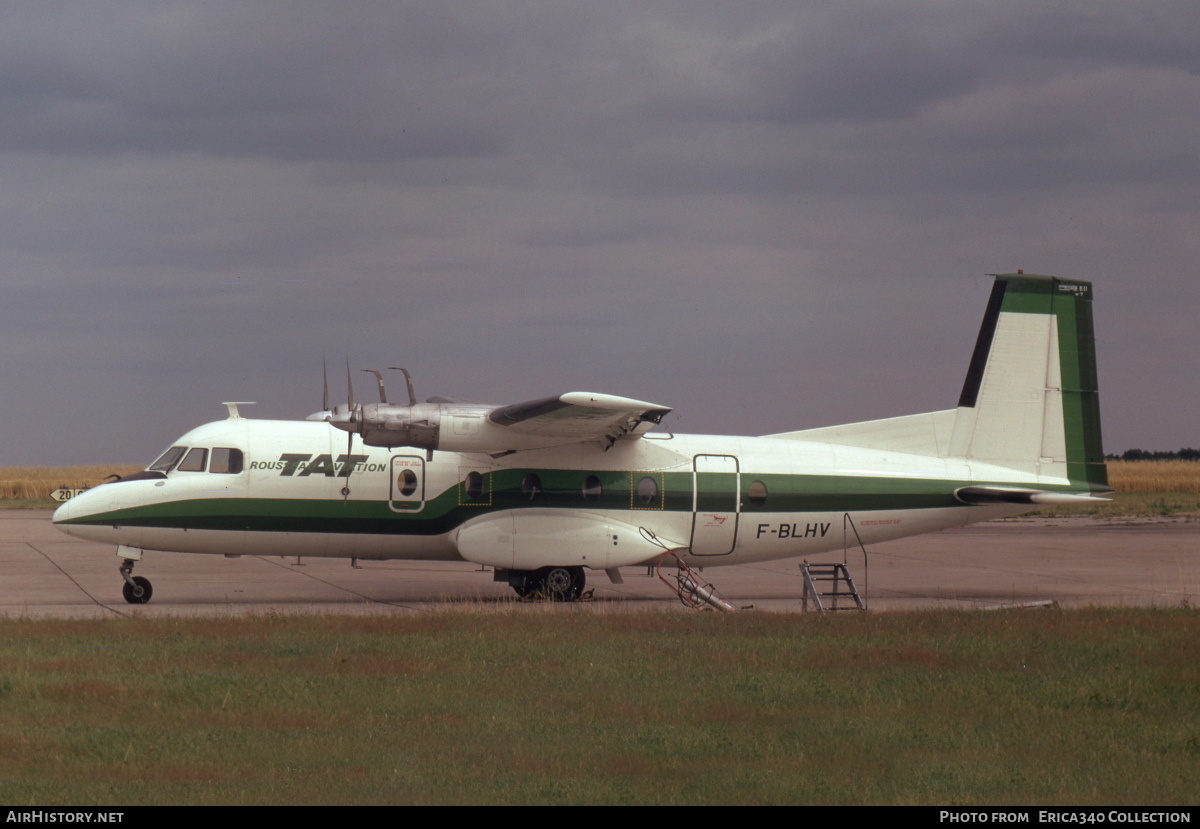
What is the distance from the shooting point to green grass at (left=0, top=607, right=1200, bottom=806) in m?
8.12

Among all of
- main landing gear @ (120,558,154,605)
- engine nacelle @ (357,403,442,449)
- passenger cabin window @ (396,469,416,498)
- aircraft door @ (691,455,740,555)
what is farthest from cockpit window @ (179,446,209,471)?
aircraft door @ (691,455,740,555)

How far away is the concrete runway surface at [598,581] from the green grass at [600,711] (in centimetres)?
311

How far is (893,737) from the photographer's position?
31.6 feet

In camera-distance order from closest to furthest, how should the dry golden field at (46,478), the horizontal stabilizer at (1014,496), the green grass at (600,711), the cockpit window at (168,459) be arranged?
the green grass at (600,711) < the cockpit window at (168,459) < the horizontal stabilizer at (1014,496) < the dry golden field at (46,478)

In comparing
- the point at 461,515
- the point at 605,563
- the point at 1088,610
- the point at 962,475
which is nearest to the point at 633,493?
the point at 605,563

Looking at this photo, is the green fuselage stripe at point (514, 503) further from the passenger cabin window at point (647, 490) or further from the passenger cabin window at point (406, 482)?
the passenger cabin window at point (406, 482)

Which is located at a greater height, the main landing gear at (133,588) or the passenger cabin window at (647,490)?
the passenger cabin window at (647,490)

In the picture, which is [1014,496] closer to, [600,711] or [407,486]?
[407,486]

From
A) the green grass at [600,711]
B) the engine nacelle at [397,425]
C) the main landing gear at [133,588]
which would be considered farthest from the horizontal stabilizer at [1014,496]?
the main landing gear at [133,588]

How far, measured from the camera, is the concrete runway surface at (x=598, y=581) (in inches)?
741

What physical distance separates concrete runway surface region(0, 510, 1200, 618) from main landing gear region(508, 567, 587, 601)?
18.2 inches

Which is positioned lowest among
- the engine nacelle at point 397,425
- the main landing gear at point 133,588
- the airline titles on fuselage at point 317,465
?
the main landing gear at point 133,588

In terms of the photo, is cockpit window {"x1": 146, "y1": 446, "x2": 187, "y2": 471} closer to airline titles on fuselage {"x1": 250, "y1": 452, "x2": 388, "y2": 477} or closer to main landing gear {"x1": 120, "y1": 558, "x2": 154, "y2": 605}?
airline titles on fuselage {"x1": 250, "y1": 452, "x2": 388, "y2": 477}

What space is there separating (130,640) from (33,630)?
1591 mm
